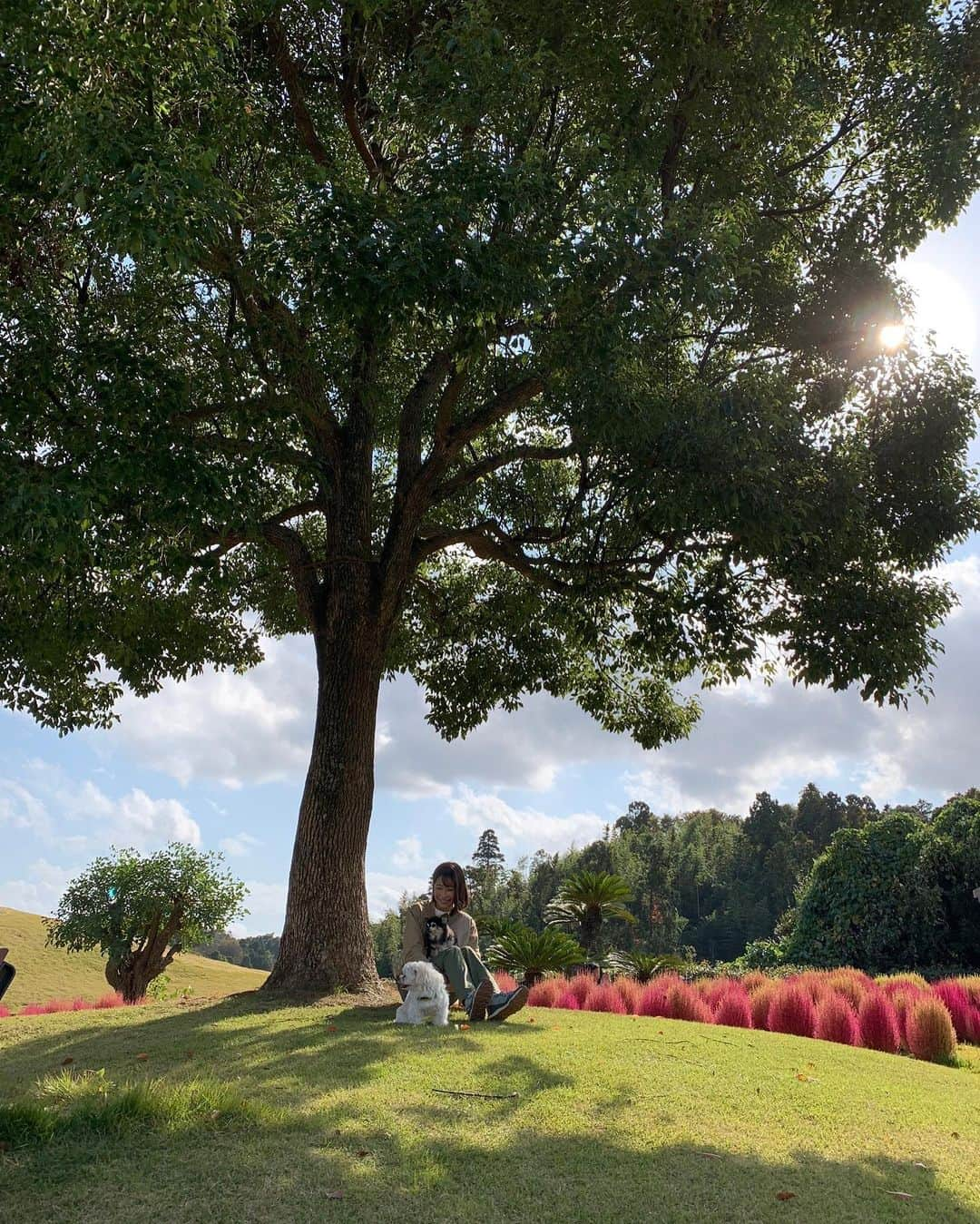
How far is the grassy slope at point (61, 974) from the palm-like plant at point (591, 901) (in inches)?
636

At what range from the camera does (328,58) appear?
44.2 feet

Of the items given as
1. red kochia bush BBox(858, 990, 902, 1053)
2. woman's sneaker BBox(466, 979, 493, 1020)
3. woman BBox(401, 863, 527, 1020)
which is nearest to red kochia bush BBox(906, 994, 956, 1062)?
red kochia bush BBox(858, 990, 902, 1053)

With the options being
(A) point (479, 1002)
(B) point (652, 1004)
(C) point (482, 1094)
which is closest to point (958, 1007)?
(B) point (652, 1004)

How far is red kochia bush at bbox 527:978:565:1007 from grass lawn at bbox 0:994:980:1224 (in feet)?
12.1

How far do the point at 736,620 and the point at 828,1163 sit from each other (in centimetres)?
933

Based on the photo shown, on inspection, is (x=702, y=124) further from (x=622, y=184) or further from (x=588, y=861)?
(x=588, y=861)

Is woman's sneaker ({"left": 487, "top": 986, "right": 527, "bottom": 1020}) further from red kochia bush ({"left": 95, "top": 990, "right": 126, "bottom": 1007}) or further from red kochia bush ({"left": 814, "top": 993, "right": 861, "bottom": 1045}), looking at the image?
red kochia bush ({"left": 95, "top": 990, "right": 126, "bottom": 1007})

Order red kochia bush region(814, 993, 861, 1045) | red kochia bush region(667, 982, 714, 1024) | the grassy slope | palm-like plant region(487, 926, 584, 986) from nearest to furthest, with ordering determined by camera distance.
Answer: red kochia bush region(814, 993, 861, 1045), red kochia bush region(667, 982, 714, 1024), palm-like plant region(487, 926, 584, 986), the grassy slope

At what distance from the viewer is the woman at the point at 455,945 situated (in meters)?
9.78

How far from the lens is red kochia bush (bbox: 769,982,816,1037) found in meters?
11.7

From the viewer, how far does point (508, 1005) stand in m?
9.68

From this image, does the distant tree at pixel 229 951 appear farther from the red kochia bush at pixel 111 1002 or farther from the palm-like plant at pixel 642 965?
the red kochia bush at pixel 111 1002

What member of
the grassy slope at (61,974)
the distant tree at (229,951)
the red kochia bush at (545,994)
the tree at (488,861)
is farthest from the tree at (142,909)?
the distant tree at (229,951)

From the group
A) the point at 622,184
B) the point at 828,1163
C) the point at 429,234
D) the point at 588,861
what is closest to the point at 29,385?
the point at 429,234
